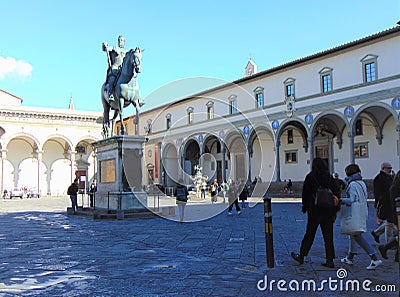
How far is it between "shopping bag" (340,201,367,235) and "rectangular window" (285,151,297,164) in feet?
90.8

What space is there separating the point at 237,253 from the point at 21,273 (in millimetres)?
3226

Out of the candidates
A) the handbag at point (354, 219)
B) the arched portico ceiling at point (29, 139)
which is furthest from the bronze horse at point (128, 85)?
the arched portico ceiling at point (29, 139)

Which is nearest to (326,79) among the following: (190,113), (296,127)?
(296,127)

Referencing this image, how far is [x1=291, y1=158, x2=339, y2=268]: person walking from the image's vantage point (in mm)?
5398

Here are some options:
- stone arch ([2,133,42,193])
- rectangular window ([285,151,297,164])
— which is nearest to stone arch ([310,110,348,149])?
rectangular window ([285,151,297,164])

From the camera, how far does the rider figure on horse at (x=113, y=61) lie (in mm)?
14055

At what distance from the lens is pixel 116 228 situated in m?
10.2

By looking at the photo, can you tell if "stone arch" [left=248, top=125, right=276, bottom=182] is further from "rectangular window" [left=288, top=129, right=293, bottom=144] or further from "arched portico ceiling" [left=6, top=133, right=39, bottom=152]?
"arched portico ceiling" [left=6, top=133, right=39, bottom=152]

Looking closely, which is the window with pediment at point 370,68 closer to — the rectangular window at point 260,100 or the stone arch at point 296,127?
the stone arch at point 296,127

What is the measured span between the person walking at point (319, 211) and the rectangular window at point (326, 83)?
935 inches

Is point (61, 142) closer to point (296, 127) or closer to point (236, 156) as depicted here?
point (236, 156)

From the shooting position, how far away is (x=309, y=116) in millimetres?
28984

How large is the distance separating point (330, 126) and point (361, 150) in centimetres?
326

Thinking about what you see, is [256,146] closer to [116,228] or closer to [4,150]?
[4,150]
